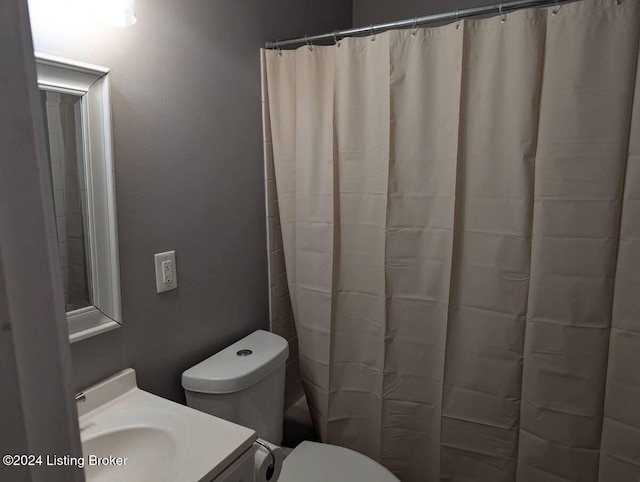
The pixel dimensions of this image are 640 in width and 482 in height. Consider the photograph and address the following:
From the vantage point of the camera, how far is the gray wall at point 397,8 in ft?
6.63

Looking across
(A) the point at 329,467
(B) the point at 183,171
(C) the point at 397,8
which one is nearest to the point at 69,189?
(B) the point at 183,171

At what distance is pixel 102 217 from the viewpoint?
3.62 ft

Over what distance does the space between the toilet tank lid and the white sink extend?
0.16 meters

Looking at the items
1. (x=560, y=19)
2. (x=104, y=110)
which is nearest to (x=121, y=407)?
(x=104, y=110)

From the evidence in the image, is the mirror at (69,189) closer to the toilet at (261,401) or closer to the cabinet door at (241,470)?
the toilet at (261,401)

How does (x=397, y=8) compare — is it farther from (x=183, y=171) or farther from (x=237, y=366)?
(x=237, y=366)

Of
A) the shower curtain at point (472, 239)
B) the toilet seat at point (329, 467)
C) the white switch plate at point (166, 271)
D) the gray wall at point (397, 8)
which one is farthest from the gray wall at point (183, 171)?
the gray wall at point (397, 8)

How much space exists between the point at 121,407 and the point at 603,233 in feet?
4.80

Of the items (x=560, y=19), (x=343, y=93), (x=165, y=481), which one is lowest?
(x=165, y=481)

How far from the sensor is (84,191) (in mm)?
1075

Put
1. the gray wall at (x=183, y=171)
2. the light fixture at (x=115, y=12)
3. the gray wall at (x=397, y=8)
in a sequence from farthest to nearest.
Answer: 1. the gray wall at (x=397, y=8)
2. the gray wall at (x=183, y=171)
3. the light fixture at (x=115, y=12)

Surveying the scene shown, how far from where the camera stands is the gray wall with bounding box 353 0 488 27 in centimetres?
202

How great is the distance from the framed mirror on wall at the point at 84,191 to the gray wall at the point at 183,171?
0.13 ft

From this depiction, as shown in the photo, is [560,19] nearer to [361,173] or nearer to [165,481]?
[361,173]
